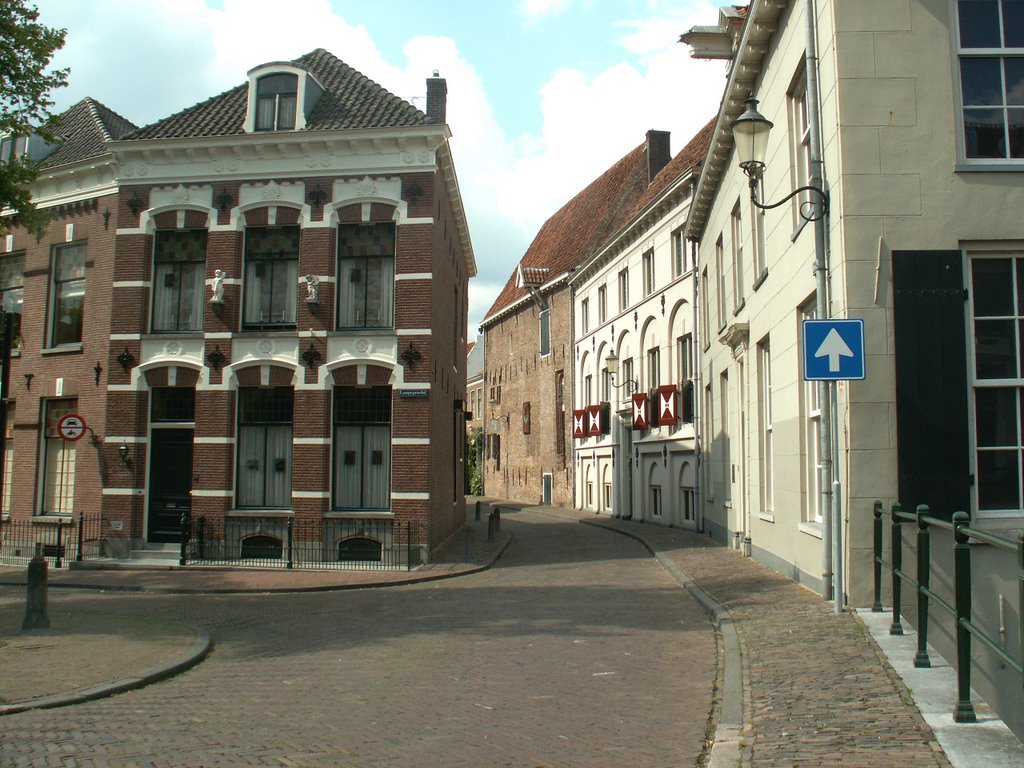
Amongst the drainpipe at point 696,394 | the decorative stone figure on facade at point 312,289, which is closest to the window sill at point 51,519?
the decorative stone figure on facade at point 312,289

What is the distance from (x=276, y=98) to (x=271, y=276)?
3670 millimetres

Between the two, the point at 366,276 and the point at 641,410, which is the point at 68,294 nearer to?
the point at 366,276

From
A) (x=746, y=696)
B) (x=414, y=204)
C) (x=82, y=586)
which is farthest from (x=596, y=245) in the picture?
(x=746, y=696)

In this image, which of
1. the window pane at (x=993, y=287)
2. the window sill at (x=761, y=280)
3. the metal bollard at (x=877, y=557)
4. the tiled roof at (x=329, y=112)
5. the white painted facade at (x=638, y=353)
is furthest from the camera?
the white painted facade at (x=638, y=353)

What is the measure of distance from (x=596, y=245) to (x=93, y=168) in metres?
21.8

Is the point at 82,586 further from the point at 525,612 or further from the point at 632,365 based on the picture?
the point at 632,365

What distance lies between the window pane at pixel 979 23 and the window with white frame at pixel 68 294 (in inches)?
680

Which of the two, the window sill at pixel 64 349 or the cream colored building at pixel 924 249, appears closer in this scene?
the cream colored building at pixel 924 249

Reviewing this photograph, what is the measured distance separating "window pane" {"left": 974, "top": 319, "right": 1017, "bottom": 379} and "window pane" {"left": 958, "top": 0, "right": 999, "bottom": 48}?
2.93m

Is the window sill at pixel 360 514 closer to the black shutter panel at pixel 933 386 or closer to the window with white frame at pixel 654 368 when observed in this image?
the black shutter panel at pixel 933 386

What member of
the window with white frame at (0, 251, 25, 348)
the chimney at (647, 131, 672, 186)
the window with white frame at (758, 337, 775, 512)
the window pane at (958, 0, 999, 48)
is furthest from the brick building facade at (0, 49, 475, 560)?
the chimney at (647, 131, 672, 186)

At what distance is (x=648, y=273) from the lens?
28.2 metres

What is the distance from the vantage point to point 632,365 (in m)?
29.8

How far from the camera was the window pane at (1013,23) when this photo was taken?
930 centimetres
